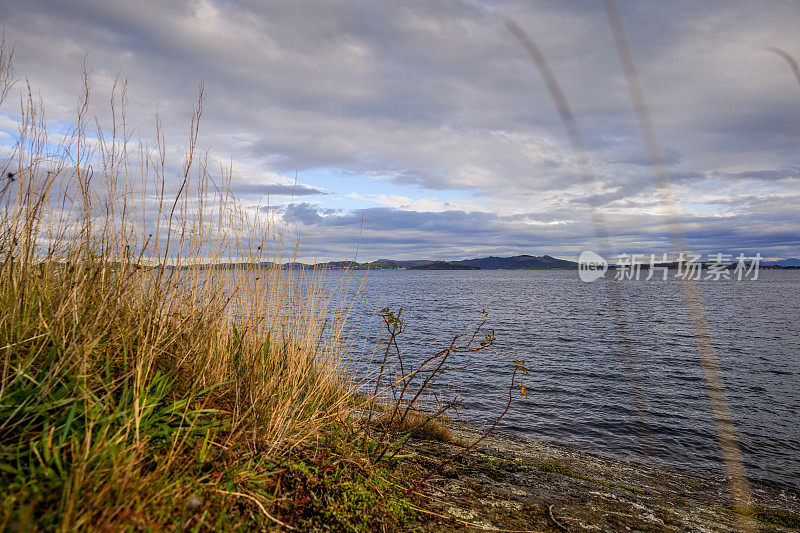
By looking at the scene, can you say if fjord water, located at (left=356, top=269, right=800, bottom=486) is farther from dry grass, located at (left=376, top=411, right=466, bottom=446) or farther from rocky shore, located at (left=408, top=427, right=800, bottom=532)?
dry grass, located at (left=376, top=411, right=466, bottom=446)

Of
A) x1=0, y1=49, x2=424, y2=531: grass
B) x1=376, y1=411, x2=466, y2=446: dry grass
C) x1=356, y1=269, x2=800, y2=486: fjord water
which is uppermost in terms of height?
x1=0, y1=49, x2=424, y2=531: grass

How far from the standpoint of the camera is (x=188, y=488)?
2.11m

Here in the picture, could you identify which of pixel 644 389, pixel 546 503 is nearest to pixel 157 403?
pixel 546 503

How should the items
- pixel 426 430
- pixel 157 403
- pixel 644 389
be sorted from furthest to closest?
1. pixel 644 389
2. pixel 426 430
3. pixel 157 403

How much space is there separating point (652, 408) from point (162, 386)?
40.3 ft

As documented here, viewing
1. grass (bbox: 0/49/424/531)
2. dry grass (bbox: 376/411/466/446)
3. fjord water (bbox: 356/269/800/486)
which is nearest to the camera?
grass (bbox: 0/49/424/531)

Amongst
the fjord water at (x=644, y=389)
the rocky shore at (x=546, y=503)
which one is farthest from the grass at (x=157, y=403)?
the fjord water at (x=644, y=389)

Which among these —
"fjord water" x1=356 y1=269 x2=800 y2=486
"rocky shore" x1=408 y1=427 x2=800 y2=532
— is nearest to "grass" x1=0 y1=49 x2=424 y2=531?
"rocky shore" x1=408 y1=427 x2=800 y2=532

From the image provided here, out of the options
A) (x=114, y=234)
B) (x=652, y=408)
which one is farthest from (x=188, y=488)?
(x=652, y=408)

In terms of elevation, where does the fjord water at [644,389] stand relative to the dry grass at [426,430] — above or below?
below

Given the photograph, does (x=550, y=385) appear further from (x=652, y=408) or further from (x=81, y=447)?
(x=81, y=447)

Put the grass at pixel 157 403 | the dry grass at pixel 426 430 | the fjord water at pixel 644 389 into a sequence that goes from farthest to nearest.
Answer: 1. the fjord water at pixel 644 389
2. the dry grass at pixel 426 430
3. the grass at pixel 157 403

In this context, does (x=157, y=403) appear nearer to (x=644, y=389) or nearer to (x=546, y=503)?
(x=546, y=503)

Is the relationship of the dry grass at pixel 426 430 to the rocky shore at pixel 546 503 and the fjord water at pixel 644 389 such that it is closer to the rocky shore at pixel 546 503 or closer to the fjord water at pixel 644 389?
the rocky shore at pixel 546 503
